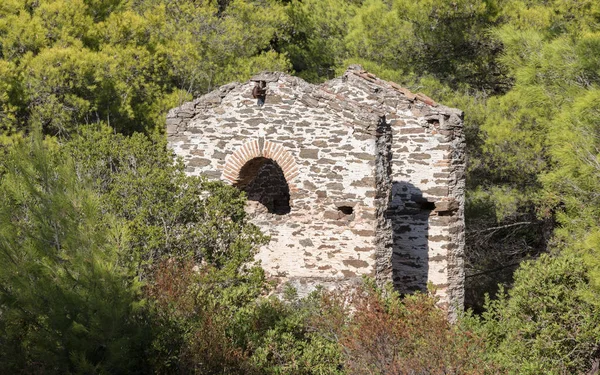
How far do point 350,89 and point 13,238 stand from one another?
7111mm

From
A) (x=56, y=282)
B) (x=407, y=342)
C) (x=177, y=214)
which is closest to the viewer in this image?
(x=56, y=282)

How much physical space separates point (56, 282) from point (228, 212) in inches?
142

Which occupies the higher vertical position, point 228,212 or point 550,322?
point 228,212

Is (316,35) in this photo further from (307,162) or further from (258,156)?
(307,162)

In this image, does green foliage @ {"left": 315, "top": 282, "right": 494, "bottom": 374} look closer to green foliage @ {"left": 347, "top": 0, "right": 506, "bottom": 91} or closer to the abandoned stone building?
the abandoned stone building

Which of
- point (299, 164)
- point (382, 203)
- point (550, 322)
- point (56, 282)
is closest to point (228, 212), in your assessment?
point (299, 164)

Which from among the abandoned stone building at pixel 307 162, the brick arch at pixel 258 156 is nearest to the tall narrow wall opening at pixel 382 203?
the abandoned stone building at pixel 307 162

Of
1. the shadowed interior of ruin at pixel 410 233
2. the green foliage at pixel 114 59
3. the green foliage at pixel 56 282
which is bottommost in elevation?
the shadowed interior of ruin at pixel 410 233

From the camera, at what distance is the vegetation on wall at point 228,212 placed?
735cm

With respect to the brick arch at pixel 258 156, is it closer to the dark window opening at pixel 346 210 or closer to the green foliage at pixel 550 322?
the dark window opening at pixel 346 210

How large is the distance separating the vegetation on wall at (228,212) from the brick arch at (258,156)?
67 cm

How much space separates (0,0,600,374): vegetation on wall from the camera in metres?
7.35

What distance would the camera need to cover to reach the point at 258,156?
441 inches

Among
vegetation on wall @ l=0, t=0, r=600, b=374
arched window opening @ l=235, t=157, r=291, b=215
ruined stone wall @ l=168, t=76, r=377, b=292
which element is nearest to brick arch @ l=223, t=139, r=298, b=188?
ruined stone wall @ l=168, t=76, r=377, b=292
